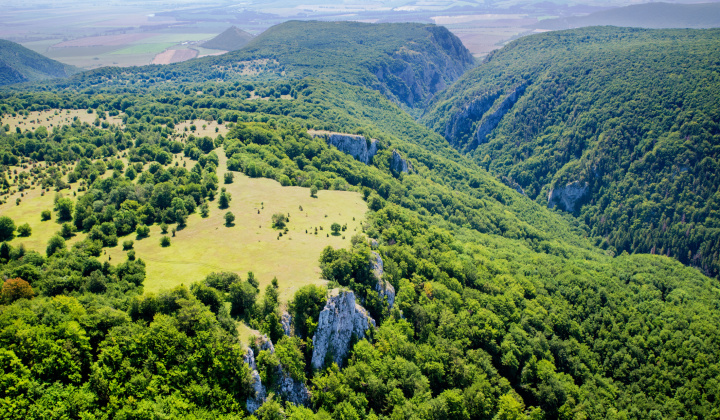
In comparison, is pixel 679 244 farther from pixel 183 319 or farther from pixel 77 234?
pixel 77 234

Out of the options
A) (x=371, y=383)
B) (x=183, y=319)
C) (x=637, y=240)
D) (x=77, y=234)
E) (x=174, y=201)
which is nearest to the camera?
(x=183, y=319)

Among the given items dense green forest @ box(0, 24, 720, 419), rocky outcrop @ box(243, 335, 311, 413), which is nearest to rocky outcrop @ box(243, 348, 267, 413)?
rocky outcrop @ box(243, 335, 311, 413)

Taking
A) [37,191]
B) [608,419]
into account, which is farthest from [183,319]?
[608,419]

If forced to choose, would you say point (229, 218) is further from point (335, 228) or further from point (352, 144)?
point (352, 144)

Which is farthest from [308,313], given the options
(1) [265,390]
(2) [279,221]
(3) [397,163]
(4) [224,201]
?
(3) [397,163]

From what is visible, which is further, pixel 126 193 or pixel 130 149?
pixel 130 149

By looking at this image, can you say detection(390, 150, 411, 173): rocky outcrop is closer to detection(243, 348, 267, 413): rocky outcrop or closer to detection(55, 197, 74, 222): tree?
detection(55, 197, 74, 222): tree
